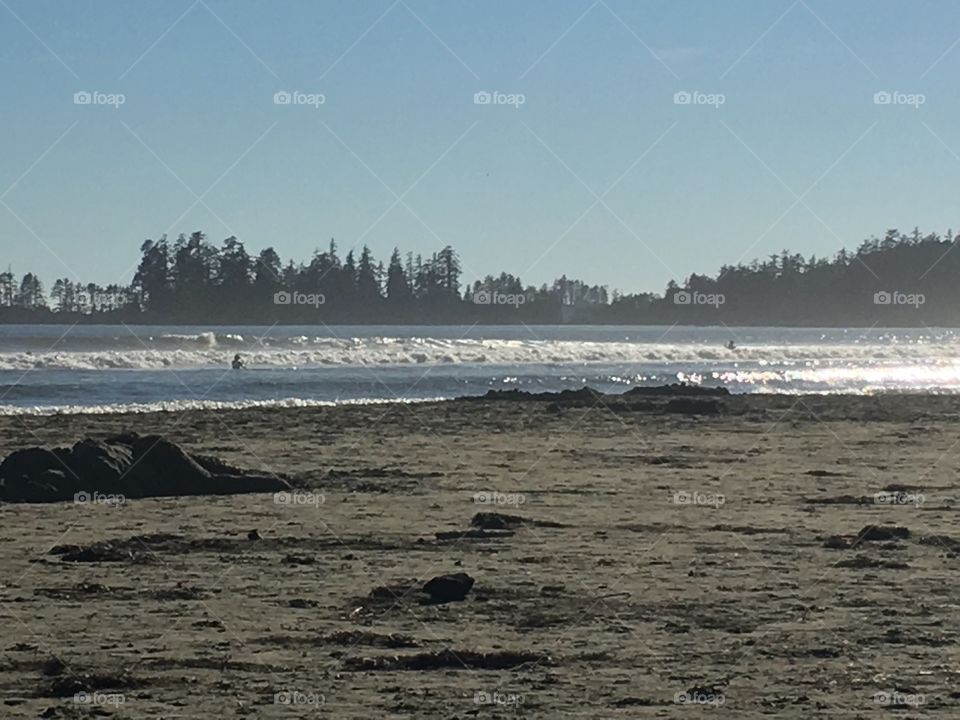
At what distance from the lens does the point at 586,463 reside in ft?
74.2

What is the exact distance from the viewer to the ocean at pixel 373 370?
41406mm

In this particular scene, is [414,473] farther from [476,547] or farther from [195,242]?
[195,242]

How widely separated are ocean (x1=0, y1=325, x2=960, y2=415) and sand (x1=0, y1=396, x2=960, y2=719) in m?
18.5

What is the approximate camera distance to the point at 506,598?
449 inches

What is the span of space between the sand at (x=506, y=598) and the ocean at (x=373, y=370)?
60.9ft

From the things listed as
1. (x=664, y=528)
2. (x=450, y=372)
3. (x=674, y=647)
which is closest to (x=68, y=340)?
(x=450, y=372)

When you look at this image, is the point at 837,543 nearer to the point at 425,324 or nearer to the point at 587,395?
the point at 587,395

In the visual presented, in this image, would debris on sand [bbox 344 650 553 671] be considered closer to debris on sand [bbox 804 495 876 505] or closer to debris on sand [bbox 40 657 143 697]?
debris on sand [bbox 40 657 143 697]

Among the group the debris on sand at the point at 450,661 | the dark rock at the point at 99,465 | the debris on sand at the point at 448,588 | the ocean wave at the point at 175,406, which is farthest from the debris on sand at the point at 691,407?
the debris on sand at the point at 450,661

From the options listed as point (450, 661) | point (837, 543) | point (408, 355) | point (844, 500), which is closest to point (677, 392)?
point (844, 500)

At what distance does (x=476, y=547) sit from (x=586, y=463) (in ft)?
29.1

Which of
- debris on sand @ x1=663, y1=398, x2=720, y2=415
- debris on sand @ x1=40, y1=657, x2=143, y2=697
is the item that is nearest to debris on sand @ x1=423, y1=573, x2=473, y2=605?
debris on sand @ x1=40, y1=657, x2=143, y2=697

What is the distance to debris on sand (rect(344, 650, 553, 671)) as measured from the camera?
927 centimetres

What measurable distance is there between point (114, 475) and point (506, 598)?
8135 mm
